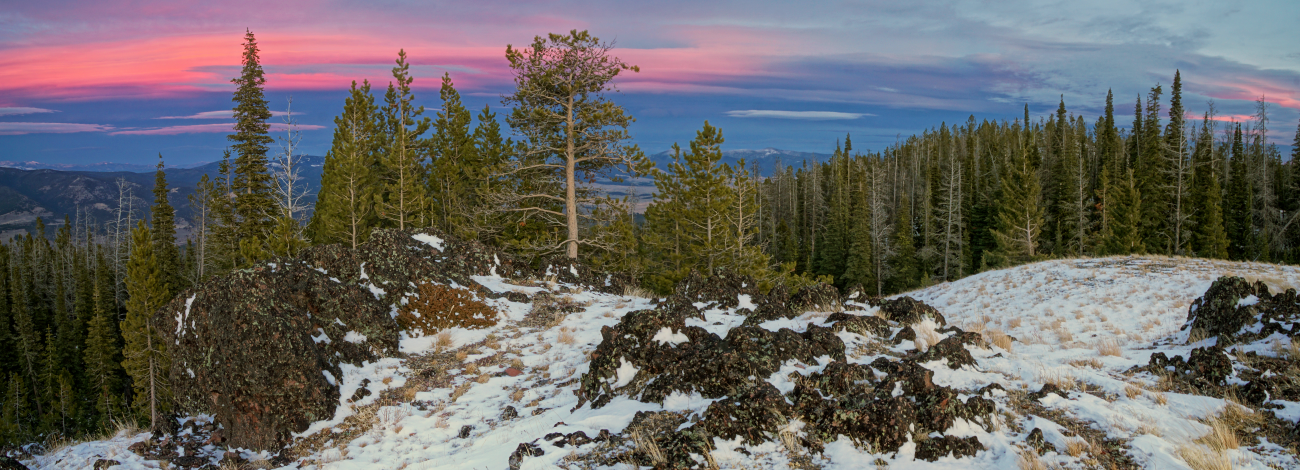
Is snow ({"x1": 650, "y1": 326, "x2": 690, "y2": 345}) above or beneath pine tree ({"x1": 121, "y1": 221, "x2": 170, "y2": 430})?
above

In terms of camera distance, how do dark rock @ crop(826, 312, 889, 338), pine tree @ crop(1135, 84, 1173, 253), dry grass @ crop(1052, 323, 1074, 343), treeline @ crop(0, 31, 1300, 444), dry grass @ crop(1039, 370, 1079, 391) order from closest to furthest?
dry grass @ crop(1039, 370, 1079, 391)
dark rock @ crop(826, 312, 889, 338)
dry grass @ crop(1052, 323, 1074, 343)
treeline @ crop(0, 31, 1300, 444)
pine tree @ crop(1135, 84, 1173, 253)

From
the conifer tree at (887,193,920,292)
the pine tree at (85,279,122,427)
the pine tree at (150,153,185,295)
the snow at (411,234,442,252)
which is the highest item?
the snow at (411,234,442,252)

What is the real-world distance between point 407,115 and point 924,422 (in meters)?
36.1

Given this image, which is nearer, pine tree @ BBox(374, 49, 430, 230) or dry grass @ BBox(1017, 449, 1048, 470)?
dry grass @ BBox(1017, 449, 1048, 470)

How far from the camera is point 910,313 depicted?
912 cm

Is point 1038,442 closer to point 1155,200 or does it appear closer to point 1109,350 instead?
point 1109,350

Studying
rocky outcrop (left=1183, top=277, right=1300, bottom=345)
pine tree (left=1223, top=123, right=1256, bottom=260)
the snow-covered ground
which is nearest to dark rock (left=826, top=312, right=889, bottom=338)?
the snow-covered ground

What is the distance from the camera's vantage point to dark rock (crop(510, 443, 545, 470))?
543 cm

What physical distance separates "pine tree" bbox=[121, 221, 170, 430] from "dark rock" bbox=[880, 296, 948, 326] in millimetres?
28167

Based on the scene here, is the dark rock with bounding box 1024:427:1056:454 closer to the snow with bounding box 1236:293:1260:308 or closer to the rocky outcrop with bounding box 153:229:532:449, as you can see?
the snow with bounding box 1236:293:1260:308

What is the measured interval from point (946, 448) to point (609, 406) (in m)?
3.43

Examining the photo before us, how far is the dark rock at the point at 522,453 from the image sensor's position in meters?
5.43

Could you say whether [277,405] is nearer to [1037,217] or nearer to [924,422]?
[924,422]

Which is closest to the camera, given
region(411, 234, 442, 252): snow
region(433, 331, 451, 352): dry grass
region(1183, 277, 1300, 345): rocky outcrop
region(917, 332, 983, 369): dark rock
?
region(917, 332, 983, 369): dark rock
